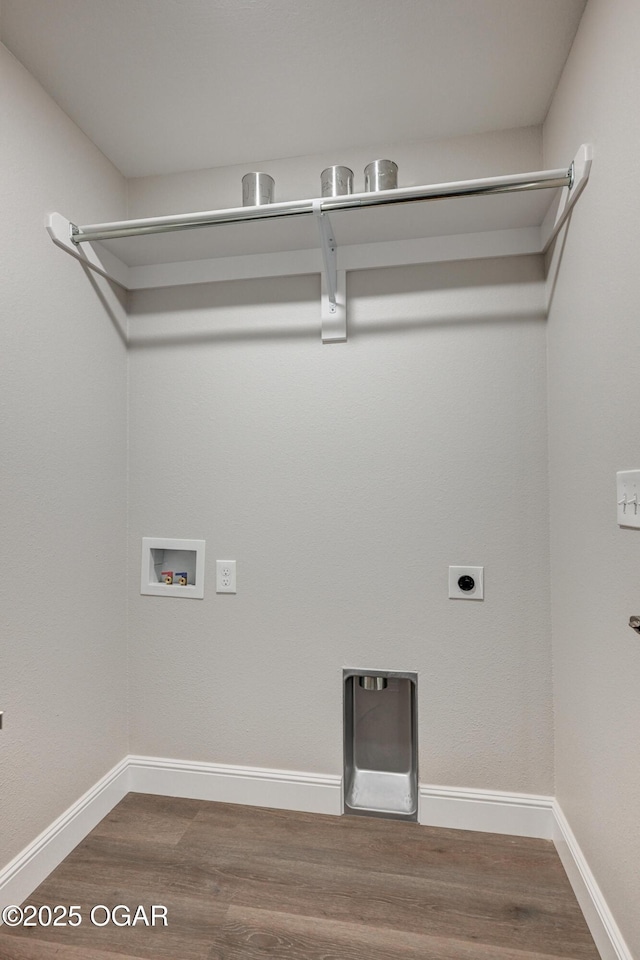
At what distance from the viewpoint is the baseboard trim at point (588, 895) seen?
1147 millimetres

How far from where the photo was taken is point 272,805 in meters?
1.82

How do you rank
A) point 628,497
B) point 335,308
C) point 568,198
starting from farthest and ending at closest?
point 335,308
point 568,198
point 628,497

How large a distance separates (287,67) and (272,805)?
2.38 meters

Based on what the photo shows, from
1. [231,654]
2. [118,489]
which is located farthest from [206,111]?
[231,654]

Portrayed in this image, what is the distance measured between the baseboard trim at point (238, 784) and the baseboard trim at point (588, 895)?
0.71 meters

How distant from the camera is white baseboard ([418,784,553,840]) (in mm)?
1660

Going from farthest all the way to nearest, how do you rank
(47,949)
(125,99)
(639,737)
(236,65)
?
(125,99) < (236,65) < (47,949) < (639,737)

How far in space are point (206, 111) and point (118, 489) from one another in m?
1.31

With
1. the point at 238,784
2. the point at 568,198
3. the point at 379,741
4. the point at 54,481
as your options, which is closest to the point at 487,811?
the point at 379,741

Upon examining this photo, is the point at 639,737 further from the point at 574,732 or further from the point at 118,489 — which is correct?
the point at 118,489

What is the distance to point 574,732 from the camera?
1.47m

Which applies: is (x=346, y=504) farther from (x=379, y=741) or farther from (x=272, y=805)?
(x=272, y=805)

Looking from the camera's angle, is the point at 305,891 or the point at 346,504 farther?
the point at 346,504

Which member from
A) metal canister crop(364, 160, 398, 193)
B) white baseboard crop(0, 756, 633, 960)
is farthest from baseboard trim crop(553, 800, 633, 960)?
metal canister crop(364, 160, 398, 193)
